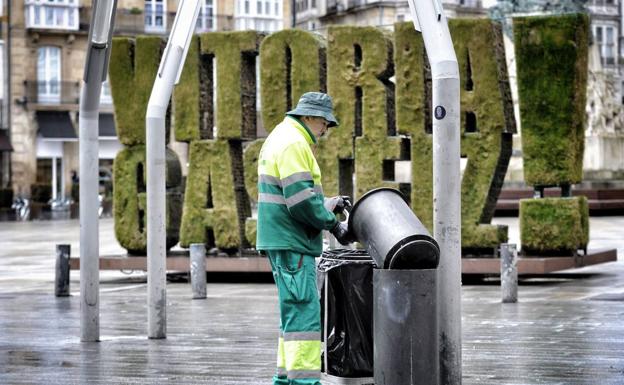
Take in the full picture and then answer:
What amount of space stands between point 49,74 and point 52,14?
2.88 m

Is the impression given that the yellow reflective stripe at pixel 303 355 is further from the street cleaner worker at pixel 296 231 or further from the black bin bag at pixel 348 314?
the black bin bag at pixel 348 314

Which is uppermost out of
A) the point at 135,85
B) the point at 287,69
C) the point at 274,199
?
the point at 287,69

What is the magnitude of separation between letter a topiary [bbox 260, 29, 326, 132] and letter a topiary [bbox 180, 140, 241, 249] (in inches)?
39.5

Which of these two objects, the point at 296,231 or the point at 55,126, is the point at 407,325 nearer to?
the point at 296,231

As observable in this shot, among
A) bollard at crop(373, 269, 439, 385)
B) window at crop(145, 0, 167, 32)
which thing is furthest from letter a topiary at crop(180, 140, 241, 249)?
window at crop(145, 0, 167, 32)

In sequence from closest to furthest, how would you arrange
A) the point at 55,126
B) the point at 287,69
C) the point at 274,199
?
the point at 274,199, the point at 287,69, the point at 55,126

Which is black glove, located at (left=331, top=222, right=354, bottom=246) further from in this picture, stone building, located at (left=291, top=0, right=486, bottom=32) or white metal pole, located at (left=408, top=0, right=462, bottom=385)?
stone building, located at (left=291, top=0, right=486, bottom=32)

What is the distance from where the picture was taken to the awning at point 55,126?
65000 mm

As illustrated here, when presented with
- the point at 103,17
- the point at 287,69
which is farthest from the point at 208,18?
the point at 103,17

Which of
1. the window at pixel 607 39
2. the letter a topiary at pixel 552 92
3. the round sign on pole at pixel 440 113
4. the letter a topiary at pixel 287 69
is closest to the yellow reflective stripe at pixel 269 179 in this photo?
the round sign on pole at pixel 440 113

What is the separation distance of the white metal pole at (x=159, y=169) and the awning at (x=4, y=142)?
52.0m

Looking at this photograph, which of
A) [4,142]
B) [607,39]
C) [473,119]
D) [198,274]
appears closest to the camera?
[198,274]

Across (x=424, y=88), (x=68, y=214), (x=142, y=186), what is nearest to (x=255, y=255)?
(x=142, y=186)

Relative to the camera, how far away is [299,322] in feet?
27.8
